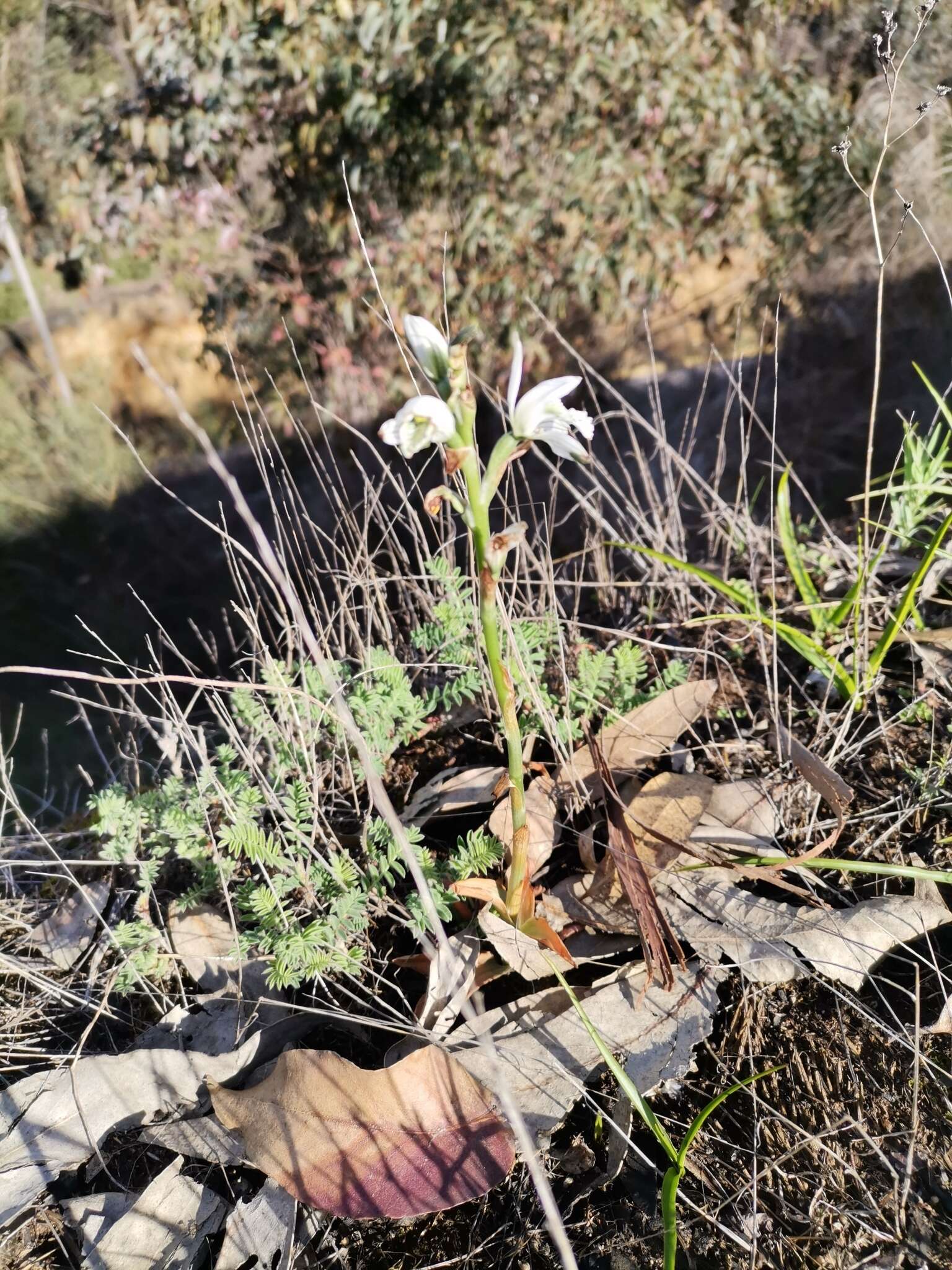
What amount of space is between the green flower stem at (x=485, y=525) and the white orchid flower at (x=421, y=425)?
0.03m

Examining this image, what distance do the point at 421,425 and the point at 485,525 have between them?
16 centimetres

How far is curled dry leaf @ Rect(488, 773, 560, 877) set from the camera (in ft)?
5.21

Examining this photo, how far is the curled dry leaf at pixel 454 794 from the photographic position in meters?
1.72

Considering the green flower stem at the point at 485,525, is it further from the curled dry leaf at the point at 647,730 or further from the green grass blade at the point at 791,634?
the green grass blade at the point at 791,634

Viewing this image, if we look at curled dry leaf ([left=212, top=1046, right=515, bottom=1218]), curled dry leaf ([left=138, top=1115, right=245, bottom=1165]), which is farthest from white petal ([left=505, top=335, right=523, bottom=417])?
curled dry leaf ([left=138, top=1115, right=245, bottom=1165])

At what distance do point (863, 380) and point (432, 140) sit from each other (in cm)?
277

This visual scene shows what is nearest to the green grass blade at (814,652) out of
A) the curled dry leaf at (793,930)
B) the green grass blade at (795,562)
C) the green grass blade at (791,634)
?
the green grass blade at (791,634)

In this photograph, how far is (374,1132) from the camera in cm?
127

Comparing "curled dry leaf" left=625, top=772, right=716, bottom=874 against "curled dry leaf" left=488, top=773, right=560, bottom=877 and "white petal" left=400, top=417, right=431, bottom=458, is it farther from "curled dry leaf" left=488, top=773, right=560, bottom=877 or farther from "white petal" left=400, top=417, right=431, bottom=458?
"white petal" left=400, top=417, right=431, bottom=458

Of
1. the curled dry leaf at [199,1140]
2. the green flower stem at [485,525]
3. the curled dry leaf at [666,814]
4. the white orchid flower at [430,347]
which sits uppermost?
the white orchid flower at [430,347]

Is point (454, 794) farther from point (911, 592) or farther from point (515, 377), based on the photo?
point (911, 592)

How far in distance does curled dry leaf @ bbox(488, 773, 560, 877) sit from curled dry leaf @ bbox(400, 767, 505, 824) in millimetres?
70

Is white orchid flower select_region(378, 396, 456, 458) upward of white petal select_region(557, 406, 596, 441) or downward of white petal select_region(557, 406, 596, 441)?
upward

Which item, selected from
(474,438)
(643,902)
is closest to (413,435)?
(474,438)
